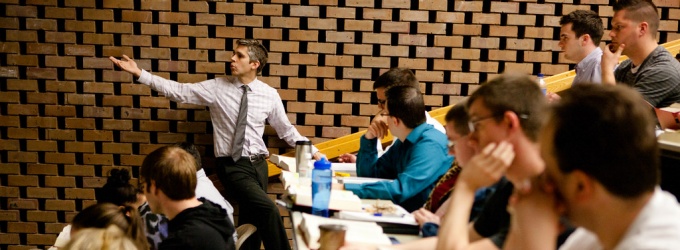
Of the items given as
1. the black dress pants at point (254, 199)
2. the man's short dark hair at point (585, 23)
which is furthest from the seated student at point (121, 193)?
the man's short dark hair at point (585, 23)

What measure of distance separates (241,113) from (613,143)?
422 centimetres

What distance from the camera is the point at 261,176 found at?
525 cm

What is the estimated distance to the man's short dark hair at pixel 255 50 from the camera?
5125 mm

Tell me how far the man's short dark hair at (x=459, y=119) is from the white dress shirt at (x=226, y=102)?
3028 millimetres

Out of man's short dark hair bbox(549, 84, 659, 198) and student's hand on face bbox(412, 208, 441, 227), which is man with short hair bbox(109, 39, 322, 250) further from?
man's short dark hair bbox(549, 84, 659, 198)

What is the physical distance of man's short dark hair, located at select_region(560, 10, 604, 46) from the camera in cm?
449

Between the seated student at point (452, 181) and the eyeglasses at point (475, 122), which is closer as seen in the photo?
the eyeglasses at point (475, 122)

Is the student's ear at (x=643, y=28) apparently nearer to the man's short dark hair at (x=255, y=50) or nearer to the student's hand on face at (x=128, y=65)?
the man's short dark hair at (x=255, y=50)

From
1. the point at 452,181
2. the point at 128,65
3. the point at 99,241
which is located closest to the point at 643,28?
the point at 452,181

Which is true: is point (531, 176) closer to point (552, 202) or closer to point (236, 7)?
point (552, 202)

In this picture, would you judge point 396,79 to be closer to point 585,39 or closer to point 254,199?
point 585,39

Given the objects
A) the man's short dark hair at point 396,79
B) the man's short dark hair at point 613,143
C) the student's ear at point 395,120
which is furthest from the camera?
the man's short dark hair at point 396,79

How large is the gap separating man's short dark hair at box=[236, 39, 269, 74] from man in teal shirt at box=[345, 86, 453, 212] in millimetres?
1735

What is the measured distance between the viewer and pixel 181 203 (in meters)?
2.80
